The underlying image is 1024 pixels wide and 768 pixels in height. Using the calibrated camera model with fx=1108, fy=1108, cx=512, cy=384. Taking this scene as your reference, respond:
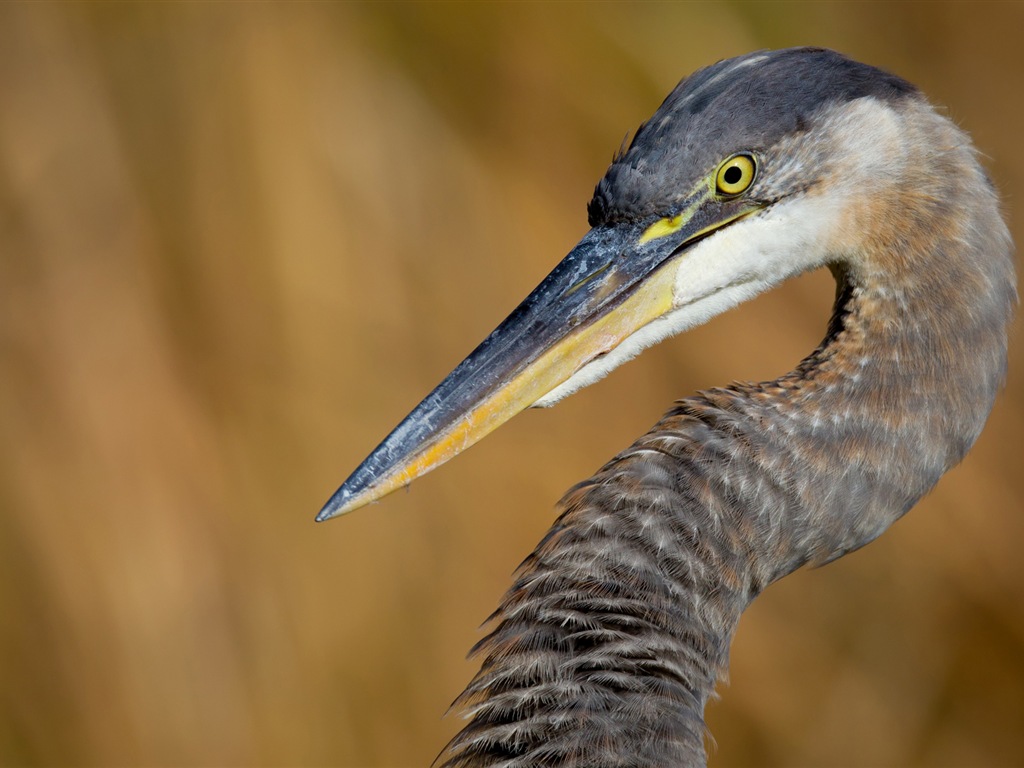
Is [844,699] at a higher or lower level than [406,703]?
lower

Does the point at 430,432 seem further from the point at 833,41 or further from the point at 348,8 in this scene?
the point at 833,41

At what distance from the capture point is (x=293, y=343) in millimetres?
3385

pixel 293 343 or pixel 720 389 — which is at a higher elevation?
pixel 293 343

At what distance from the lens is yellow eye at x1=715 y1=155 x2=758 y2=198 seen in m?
1.59

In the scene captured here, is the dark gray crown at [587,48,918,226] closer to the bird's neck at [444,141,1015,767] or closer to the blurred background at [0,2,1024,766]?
the bird's neck at [444,141,1015,767]

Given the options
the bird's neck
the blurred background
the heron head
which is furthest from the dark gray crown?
the blurred background

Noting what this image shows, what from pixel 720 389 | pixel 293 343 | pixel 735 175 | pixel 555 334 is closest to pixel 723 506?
pixel 720 389

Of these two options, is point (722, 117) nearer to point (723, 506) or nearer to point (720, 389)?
point (720, 389)

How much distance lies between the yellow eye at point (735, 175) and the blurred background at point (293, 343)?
6.44 ft

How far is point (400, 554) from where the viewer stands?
3.57m

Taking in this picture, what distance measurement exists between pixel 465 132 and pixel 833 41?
4.18 ft

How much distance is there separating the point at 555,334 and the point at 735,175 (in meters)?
0.35

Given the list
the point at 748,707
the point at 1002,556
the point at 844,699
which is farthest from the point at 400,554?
the point at 1002,556

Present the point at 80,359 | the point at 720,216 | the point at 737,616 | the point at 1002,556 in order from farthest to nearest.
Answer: the point at 1002,556, the point at 80,359, the point at 720,216, the point at 737,616
